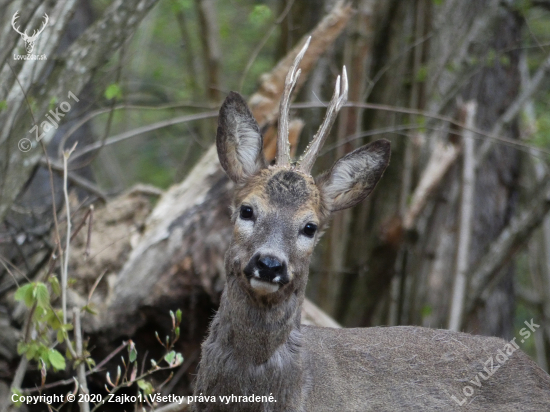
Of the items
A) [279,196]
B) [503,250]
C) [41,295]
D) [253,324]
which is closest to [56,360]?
[41,295]

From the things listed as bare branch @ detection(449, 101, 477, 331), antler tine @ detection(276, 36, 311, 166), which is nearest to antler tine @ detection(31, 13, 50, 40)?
antler tine @ detection(276, 36, 311, 166)

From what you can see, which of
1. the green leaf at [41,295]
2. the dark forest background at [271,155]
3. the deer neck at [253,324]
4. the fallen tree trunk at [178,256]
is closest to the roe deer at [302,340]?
the deer neck at [253,324]

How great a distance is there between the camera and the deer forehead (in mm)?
4484

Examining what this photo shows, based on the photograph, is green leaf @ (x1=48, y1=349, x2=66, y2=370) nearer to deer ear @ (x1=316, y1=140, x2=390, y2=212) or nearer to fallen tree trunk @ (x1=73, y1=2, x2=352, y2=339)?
fallen tree trunk @ (x1=73, y1=2, x2=352, y2=339)

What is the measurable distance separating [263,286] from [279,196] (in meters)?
0.66

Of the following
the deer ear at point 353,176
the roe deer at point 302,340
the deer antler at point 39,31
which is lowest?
the roe deer at point 302,340

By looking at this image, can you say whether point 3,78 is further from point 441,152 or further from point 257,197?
point 441,152

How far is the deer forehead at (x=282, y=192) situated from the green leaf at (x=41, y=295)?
1393 mm

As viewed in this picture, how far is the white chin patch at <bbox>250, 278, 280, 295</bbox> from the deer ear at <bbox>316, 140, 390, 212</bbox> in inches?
39.5

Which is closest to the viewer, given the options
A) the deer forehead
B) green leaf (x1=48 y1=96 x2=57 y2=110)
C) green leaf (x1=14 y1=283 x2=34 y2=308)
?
the deer forehead

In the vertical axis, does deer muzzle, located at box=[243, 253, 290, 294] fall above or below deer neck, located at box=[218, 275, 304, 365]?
above

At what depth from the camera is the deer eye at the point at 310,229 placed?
4.53 metres

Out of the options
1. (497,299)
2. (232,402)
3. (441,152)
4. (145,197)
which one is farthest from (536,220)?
(232,402)

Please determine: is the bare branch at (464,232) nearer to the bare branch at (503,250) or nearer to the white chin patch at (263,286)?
the bare branch at (503,250)
